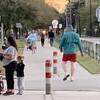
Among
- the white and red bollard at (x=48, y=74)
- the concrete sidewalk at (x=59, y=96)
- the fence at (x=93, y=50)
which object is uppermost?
the white and red bollard at (x=48, y=74)


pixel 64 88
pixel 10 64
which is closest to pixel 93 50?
pixel 64 88

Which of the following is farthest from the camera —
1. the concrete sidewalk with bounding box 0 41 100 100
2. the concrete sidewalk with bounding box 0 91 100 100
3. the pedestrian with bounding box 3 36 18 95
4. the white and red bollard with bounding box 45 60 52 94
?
the pedestrian with bounding box 3 36 18 95

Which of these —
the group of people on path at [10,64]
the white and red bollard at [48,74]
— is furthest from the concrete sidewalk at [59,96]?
the group of people on path at [10,64]

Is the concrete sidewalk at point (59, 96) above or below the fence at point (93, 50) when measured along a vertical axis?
above

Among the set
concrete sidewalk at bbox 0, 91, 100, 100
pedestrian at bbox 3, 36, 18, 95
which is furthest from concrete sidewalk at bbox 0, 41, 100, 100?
pedestrian at bbox 3, 36, 18, 95

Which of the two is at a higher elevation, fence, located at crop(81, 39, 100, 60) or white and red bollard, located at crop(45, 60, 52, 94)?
white and red bollard, located at crop(45, 60, 52, 94)

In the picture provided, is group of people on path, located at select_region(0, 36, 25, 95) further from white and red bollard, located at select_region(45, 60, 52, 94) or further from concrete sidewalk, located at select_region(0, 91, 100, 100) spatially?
white and red bollard, located at select_region(45, 60, 52, 94)

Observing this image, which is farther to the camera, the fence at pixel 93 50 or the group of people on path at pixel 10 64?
the fence at pixel 93 50

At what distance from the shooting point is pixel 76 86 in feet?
51.8

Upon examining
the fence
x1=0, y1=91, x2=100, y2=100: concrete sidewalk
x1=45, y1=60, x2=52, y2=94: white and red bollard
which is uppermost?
x1=45, y1=60, x2=52, y2=94: white and red bollard

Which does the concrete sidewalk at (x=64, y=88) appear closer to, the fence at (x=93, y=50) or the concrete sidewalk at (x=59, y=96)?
the concrete sidewalk at (x=59, y=96)

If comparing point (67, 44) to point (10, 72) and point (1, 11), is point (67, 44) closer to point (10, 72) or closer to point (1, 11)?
point (10, 72)

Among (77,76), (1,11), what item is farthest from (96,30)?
(77,76)

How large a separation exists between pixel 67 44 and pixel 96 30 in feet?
315
